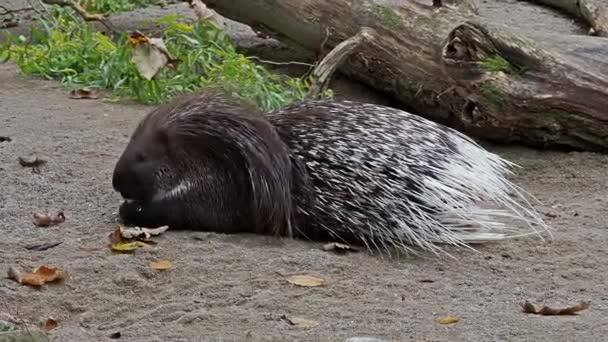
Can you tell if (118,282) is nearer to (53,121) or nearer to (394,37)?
(53,121)

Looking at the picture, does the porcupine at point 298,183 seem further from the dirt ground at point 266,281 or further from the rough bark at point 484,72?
the rough bark at point 484,72

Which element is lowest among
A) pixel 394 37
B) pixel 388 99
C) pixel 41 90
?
pixel 41 90

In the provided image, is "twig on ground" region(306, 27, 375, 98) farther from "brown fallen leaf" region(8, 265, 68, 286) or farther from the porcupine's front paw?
"brown fallen leaf" region(8, 265, 68, 286)

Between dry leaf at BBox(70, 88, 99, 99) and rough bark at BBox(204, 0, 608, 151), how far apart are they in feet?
4.29

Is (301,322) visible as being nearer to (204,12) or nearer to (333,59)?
(333,59)

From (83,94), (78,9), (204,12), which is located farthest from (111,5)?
(83,94)

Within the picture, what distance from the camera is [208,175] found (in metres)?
3.72

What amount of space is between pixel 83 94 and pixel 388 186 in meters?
2.26

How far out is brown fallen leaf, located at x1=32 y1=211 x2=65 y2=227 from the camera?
12.0ft

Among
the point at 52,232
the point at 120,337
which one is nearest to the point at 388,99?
the point at 52,232

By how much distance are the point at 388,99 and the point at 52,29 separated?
7.00ft

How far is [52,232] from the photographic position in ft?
11.8

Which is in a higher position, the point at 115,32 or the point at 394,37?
the point at 394,37

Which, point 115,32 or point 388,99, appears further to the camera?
point 115,32
